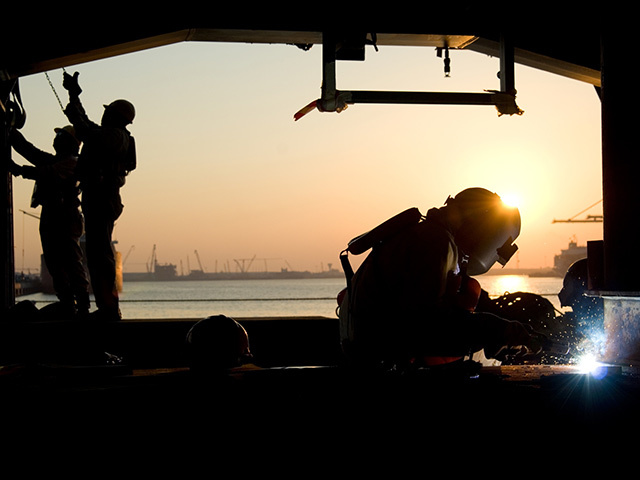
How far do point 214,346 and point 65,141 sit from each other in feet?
19.2

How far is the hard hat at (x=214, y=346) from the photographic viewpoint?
5414mm

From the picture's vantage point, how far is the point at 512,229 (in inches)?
198

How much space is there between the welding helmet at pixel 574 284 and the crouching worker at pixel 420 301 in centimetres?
508

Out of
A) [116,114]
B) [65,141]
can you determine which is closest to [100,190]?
[116,114]

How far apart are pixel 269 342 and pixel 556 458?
5011 millimetres

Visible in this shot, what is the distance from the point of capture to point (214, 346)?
213 inches

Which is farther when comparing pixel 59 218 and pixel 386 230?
pixel 59 218

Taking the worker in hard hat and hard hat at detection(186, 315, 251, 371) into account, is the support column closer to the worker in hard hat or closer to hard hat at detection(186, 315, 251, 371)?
hard hat at detection(186, 315, 251, 371)

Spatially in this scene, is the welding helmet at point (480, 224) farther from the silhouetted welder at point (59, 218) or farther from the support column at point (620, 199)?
the silhouetted welder at point (59, 218)

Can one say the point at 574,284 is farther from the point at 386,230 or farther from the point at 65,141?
the point at 65,141

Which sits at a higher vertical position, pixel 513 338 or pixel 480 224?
pixel 480 224

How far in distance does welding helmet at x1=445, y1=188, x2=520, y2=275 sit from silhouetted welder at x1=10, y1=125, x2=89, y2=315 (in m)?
5.86

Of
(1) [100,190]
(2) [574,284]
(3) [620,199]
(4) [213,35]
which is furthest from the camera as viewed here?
(2) [574,284]

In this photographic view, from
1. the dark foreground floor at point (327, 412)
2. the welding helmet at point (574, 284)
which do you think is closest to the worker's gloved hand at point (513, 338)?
the dark foreground floor at point (327, 412)
